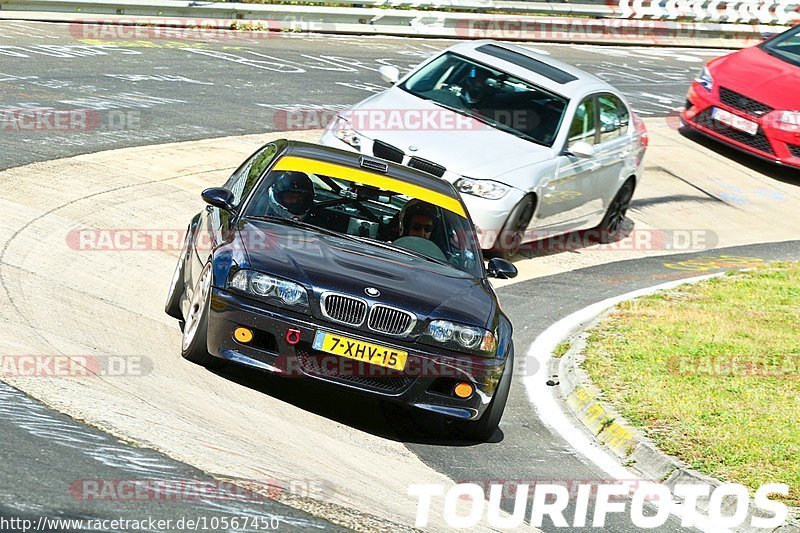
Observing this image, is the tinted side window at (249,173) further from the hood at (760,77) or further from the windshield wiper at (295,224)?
the hood at (760,77)

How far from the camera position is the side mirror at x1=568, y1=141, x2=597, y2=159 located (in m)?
13.5

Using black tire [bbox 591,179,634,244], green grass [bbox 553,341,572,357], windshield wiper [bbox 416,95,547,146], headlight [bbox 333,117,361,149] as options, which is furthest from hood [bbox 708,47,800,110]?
green grass [bbox 553,341,572,357]

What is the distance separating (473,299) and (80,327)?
245 centimetres

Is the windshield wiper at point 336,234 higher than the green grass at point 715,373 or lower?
higher

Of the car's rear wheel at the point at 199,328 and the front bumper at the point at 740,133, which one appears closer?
the car's rear wheel at the point at 199,328

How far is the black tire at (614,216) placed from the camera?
49.5ft

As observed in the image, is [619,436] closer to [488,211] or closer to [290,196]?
[290,196]

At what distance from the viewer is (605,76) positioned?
24.4 meters

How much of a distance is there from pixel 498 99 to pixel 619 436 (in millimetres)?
5909

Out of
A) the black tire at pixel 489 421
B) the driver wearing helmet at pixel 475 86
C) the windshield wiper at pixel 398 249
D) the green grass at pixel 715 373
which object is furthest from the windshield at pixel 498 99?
the black tire at pixel 489 421

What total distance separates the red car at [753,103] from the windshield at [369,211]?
10570 mm

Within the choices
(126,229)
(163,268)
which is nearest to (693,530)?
(163,268)

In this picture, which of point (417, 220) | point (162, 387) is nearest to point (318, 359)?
point (162, 387)

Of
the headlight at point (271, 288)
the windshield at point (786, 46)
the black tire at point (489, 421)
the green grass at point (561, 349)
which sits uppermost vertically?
the headlight at point (271, 288)
